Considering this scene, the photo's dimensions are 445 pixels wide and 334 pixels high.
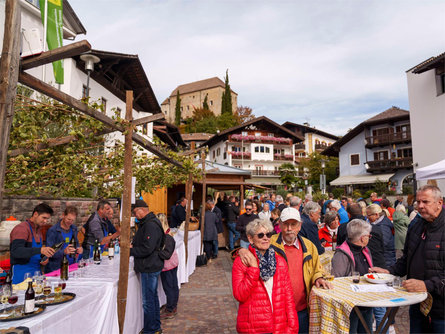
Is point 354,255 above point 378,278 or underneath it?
above

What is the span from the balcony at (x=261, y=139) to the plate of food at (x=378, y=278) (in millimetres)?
48502

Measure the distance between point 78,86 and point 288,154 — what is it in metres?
44.6

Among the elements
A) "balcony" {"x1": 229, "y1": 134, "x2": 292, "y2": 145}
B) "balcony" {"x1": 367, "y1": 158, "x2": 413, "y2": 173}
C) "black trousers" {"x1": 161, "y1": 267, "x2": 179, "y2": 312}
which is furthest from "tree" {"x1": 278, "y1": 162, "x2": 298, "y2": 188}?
"black trousers" {"x1": 161, "y1": 267, "x2": 179, "y2": 312}

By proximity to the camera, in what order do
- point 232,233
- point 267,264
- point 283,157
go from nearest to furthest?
point 267,264, point 232,233, point 283,157

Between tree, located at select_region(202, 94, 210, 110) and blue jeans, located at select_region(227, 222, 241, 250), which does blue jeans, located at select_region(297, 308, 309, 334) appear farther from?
tree, located at select_region(202, 94, 210, 110)

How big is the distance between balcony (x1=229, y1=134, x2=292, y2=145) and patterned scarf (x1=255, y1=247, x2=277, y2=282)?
49.1 meters

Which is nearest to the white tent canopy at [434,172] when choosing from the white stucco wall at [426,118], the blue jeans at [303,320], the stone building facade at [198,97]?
the blue jeans at [303,320]

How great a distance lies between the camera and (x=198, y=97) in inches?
3868

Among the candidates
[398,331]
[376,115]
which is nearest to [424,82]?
[376,115]

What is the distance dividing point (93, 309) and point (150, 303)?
1331 mm

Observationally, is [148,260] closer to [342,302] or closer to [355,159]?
[342,302]

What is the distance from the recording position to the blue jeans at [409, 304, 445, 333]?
277cm

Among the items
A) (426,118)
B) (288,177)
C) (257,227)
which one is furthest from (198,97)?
(257,227)

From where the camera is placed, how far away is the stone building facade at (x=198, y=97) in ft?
312
